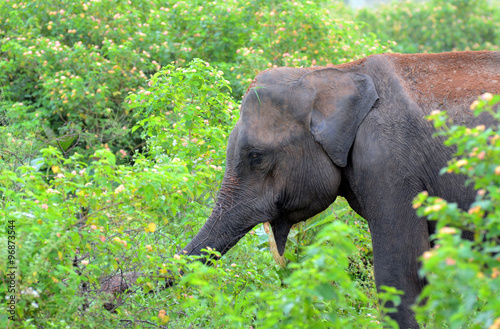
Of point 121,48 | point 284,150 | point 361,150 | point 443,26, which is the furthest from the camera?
point 443,26

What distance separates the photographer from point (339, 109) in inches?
153

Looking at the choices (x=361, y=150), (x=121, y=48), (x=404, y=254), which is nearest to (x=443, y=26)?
(x=121, y=48)

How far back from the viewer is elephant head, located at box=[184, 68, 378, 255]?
3.90 m

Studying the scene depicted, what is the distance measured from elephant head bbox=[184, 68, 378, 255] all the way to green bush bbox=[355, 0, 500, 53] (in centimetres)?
920

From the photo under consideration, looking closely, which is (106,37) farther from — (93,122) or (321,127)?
(321,127)

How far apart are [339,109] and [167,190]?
3.83 ft

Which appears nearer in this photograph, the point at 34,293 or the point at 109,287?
the point at 34,293

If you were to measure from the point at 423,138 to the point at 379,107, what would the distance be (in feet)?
1.06

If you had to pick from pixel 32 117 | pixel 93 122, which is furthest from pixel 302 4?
pixel 32 117

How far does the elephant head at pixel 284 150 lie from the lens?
390 centimetres

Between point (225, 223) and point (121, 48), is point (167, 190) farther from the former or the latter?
point (121, 48)

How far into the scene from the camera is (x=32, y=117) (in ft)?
24.6

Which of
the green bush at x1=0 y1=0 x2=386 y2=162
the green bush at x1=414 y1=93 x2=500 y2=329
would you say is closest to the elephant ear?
the green bush at x1=414 y1=93 x2=500 y2=329

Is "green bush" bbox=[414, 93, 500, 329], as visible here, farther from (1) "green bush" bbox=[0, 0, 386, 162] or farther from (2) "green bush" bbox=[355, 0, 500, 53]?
(2) "green bush" bbox=[355, 0, 500, 53]
